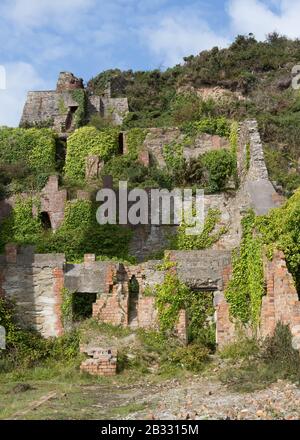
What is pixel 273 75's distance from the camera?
49188 millimetres

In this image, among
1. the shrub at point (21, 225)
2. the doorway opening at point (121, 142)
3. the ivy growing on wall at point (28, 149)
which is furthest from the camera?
the doorway opening at point (121, 142)

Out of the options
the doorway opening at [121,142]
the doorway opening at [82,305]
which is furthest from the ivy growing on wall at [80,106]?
the doorway opening at [82,305]

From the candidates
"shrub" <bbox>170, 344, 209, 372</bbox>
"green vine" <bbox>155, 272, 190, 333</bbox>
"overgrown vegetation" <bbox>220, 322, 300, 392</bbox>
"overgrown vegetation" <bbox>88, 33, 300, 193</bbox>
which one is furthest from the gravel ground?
"overgrown vegetation" <bbox>88, 33, 300, 193</bbox>

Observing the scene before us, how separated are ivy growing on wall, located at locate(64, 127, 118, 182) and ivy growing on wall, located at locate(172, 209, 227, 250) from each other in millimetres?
7462

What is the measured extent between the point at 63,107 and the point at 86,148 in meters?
7.63

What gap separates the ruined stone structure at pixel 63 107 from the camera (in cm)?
3806

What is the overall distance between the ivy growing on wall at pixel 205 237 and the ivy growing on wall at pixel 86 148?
7462 mm

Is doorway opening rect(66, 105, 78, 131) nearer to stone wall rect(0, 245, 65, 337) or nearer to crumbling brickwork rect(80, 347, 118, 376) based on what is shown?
stone wall rect(0, 245, 65, 337)

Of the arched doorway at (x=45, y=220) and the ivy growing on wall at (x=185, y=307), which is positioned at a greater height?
the arched doorway at (x=45, y=220)

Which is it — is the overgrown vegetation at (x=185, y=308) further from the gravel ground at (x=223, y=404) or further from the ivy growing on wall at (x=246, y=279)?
the gravel ground at (x=223, y=404)

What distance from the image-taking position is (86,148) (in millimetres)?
32188

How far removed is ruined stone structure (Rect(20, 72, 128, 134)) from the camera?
3806 cm

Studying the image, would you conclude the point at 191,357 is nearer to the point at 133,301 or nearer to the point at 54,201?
the point at 133,301

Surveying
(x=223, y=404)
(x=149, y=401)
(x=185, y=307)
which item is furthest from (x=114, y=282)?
(x=223, y=404)
